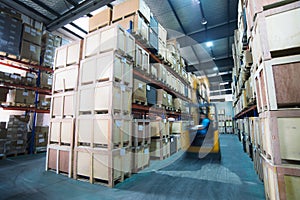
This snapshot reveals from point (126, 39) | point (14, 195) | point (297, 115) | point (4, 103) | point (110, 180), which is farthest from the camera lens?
point (4, 103)

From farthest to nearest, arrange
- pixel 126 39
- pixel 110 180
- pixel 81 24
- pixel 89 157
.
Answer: pixel 81 24, pixel 126 39, pixel 89 157, pixel 110 180

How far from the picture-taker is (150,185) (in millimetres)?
3443

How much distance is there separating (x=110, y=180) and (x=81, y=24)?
9.62m

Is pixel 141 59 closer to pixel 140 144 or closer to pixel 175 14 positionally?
pixel 140 144

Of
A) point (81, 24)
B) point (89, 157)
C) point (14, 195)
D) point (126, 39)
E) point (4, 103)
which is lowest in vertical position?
point (14, 195)

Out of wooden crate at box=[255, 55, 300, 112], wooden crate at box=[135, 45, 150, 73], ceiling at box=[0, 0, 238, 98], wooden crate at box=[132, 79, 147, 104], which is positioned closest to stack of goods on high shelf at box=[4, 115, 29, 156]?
ceiling at box=[0, 0, 238, 98]

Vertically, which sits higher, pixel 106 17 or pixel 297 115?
pixel 106 17

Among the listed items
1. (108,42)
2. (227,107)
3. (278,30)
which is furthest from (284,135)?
(227,107)

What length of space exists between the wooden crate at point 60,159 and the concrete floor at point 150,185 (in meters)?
0.17

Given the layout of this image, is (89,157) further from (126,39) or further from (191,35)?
(191,35)

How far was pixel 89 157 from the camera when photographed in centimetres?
368

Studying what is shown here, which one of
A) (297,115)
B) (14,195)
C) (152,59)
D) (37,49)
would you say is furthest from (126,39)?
(37,49)

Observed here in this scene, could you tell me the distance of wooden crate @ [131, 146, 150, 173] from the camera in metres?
4.36

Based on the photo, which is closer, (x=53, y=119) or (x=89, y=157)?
(x=89, y=157)
